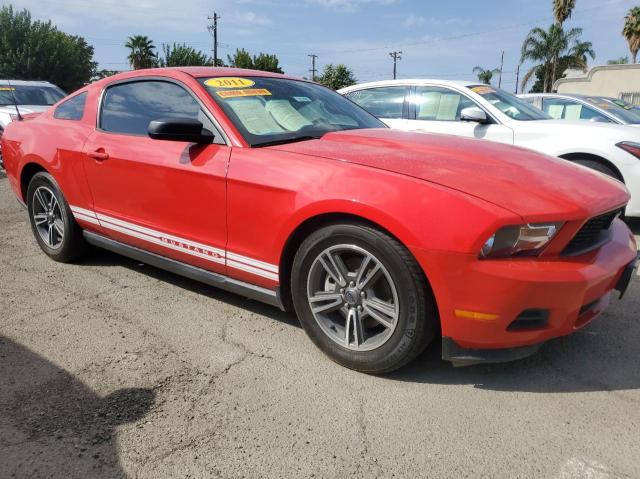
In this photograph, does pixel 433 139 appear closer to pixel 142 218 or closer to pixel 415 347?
pixel 415 347

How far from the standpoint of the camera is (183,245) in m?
3.12

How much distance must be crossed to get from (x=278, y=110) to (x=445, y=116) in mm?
3311

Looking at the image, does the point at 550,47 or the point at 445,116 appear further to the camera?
the point at 550,47

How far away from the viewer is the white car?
5039 mm

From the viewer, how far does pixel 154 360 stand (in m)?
2.67

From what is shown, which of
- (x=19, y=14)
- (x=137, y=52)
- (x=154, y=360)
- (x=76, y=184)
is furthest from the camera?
(x=137, y=52)

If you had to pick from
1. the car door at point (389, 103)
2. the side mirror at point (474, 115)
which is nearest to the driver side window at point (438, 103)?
the car door at point (389, 103)

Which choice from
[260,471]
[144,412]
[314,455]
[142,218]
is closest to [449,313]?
[314,455]

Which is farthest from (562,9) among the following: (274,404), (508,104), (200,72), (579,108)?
(274,404)

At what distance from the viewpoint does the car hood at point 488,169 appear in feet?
7.11

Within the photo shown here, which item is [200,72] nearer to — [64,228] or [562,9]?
[64,228]

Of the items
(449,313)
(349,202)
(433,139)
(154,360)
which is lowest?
(154,360)

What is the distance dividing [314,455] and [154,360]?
1.13 metres

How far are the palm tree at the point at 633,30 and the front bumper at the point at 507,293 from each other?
4924 centimetres
